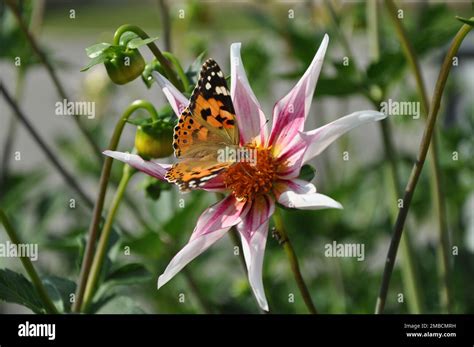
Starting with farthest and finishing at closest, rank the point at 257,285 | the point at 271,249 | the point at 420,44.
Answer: the point at 271,249 < the point at 420,44 < the point at 257,285

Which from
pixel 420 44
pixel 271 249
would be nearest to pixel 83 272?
pixel 420 44

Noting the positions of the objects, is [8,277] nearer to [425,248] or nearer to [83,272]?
[83,272]

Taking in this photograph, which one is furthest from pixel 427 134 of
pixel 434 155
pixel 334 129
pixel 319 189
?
pixel 319 189

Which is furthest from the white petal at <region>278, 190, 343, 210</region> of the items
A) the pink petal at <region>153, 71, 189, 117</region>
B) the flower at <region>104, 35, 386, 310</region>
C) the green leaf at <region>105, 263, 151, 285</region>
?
the green leaf at <region>105, 263, 151, 285</region>

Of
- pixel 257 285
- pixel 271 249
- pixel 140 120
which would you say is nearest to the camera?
pixel 257 285

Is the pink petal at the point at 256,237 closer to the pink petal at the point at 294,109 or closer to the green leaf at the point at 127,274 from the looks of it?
the pink petal at the point at 294,109

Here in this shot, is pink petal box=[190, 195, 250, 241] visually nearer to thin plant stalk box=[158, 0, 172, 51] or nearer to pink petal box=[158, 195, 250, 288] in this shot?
pink petal box=[158, 195, 250, 288]

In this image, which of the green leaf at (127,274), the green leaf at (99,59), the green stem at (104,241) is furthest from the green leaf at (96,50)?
the green leaf at (127,274)

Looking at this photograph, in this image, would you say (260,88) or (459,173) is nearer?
(459,173)
